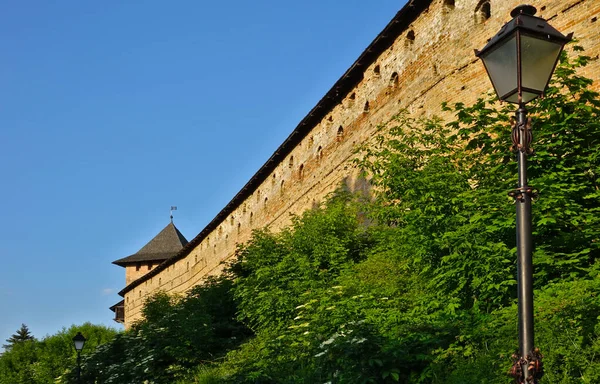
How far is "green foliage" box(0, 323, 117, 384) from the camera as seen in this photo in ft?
133

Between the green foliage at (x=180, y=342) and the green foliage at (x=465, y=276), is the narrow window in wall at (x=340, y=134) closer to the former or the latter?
the green foliage at (x=180, y=342)

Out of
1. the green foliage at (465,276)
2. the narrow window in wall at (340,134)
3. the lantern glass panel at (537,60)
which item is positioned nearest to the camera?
the lantern glass panel at (537,60)

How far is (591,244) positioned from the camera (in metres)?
8.83

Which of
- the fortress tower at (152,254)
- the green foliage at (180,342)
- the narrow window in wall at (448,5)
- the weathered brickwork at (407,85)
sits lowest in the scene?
the green foliage at (180,342)

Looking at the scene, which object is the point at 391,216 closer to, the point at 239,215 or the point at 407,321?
the point at 407,321

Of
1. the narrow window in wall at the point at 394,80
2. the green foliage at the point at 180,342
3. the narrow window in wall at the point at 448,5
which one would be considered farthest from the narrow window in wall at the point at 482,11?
the green foliage at the point at 180,342

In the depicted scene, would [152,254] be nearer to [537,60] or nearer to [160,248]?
[160,248]

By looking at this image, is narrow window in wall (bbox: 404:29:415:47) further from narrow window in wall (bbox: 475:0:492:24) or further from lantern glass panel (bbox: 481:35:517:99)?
lantern glass panel (bbox: 481:35:517:99)

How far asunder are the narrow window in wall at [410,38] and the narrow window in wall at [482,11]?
9.42 ft

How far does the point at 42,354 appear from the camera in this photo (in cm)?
4447

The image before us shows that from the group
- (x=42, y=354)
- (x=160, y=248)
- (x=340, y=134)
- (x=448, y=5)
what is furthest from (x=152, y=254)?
(x=448, y=5)

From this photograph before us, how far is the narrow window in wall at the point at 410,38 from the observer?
1812 centimetres

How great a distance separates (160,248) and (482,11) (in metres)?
50.0

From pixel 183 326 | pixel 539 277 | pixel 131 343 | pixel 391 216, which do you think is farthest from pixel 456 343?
pixel 131 343
